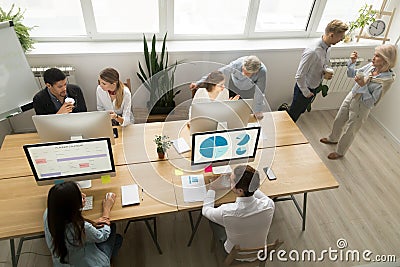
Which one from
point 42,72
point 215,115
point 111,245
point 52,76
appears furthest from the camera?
point 42,72

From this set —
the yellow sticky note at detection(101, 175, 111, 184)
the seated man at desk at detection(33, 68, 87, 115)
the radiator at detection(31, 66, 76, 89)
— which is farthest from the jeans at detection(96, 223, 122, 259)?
the radiator at detection(31, 66, 76, 89)

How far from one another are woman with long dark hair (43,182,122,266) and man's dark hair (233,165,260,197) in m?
0.90

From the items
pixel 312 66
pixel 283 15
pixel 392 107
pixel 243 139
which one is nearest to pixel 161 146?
pixel 243 139

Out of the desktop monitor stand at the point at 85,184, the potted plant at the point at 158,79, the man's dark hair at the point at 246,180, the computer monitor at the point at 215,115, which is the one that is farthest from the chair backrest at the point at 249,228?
the potted plant at the point at 158,79

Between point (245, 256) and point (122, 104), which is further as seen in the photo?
point (122, 104)

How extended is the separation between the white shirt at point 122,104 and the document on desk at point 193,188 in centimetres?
85

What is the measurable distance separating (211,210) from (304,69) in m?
1.89

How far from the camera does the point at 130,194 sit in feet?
7.82

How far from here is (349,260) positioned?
2.94m

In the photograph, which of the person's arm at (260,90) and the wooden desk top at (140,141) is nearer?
the wooden desk top at (140,141)

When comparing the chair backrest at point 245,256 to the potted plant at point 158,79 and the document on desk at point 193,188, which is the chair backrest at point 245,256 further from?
the potted plant at point 158,79

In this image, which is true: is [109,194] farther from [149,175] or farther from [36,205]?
[36,205]

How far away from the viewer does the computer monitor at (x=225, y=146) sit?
231cm

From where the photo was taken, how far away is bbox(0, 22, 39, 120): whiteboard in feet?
10.0
